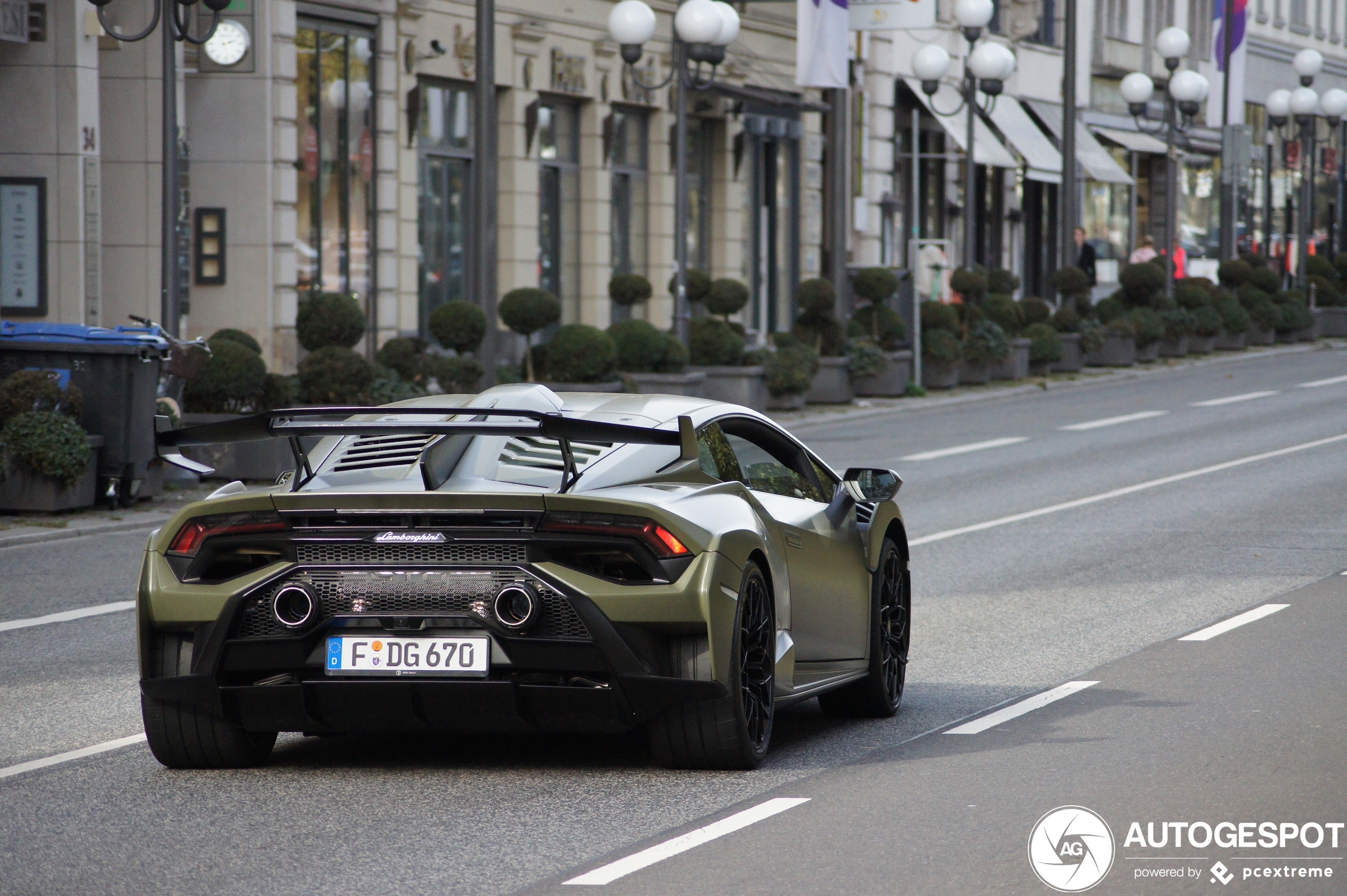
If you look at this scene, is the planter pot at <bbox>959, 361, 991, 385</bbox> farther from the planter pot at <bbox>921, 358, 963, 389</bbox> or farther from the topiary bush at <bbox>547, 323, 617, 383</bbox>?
the topiary bush at <bbox>547, 323, 617, 383</bbox>

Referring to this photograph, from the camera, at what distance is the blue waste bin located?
16859 millimetres

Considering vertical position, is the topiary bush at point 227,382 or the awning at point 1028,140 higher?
the awning at point 1028,140

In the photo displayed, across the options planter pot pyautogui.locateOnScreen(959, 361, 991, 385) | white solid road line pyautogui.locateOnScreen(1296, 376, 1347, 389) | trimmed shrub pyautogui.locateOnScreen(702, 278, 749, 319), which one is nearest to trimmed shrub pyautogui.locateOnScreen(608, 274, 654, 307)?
trimmed shrub pyautogui.locateOnScreen(702, 278, 749, 319)

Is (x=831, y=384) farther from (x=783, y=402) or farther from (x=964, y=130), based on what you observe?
(x=964, y=130)

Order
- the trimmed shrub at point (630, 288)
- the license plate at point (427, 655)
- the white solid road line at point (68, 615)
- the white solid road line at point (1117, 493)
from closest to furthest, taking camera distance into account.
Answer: the license plate at point (427, 655), the white solid road line at point (68, 615), the white solid road line at point (1117, 493), the trimmed shrub at point (630, 288)

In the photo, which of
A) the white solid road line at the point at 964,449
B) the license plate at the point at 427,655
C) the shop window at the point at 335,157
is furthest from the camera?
the shop window at the point at 335,157

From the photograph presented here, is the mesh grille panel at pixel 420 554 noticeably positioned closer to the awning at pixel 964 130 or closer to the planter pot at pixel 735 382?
the planter pot at pixel 735 382

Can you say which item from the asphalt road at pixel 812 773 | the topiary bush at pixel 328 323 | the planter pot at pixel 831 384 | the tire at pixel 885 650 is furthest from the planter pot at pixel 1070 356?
the tire at pixel 885 650

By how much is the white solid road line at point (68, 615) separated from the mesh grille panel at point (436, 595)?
4.85 meters

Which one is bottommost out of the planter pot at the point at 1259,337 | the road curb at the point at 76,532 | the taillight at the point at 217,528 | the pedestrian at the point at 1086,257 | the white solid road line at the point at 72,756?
the white solid road line at the point at 72,756

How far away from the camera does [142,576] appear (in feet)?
24.2

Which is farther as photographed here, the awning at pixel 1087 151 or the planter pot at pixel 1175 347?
the awning at pixel 1087 151

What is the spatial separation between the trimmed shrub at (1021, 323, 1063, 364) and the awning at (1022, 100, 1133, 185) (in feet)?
46.4

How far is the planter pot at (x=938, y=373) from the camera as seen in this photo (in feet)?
106
